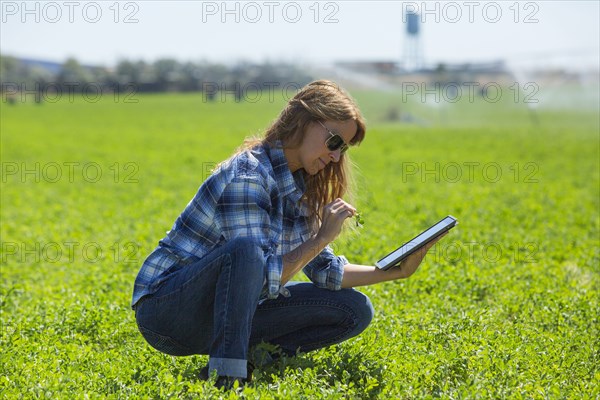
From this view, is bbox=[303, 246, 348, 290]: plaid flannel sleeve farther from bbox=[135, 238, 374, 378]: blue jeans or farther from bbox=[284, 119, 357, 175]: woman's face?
bbox=[284, 119, 357, 175]: woman's face

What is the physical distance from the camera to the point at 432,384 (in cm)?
468

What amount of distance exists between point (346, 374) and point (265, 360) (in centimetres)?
49

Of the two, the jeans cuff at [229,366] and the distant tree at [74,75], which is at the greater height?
the distant tree at [74,75]

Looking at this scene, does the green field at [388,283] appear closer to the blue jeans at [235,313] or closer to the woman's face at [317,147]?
the blue jeans at [235,313]

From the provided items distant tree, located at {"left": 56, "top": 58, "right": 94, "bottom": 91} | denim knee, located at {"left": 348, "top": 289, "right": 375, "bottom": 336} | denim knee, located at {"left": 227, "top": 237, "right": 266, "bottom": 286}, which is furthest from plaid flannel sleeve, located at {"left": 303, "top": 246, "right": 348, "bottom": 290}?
distant tree, located at {"left": 56, "top": 58, "right": 94, "bottom": 91}

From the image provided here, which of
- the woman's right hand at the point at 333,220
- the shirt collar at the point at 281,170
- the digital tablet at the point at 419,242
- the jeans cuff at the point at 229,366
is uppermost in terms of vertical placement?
the shirt collar at the point at 281,170

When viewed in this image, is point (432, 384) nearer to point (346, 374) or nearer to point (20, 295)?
point (346, 374)

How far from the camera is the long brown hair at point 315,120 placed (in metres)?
4.62

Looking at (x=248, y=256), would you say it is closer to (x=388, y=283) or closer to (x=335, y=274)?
(x=335, y=274)

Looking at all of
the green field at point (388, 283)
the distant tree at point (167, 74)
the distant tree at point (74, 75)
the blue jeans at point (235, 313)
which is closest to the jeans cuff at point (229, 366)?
the blue jeans at point (235, 313)

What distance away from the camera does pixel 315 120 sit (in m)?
4.62

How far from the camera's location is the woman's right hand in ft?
14.3

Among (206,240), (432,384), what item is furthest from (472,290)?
(206,240)

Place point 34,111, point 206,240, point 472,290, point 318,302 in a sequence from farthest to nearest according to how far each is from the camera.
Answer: point 34,111, point 472,290, point 318,302, point 206,240
